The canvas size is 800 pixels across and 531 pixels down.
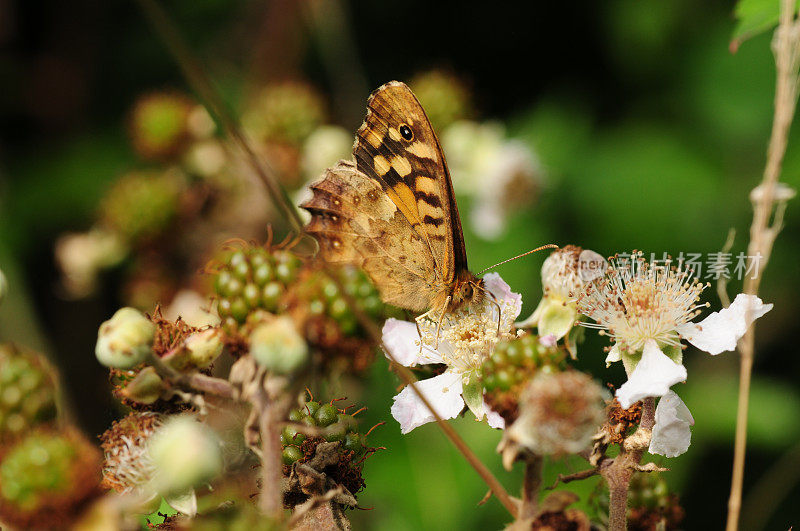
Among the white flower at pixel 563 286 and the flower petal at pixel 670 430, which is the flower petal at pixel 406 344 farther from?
the flower petal at pixel 670 430

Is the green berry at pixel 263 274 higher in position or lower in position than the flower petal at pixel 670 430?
higher

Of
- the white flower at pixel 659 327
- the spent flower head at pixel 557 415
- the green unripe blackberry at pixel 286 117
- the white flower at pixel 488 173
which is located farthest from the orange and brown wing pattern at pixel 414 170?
the white flower at pixel 488 173

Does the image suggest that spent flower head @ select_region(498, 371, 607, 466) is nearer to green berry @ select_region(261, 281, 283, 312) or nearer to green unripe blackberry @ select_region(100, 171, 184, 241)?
green berry @ select_region(261, 281, 283, 312)

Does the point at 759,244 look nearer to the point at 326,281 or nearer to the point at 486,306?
the point at 486,306

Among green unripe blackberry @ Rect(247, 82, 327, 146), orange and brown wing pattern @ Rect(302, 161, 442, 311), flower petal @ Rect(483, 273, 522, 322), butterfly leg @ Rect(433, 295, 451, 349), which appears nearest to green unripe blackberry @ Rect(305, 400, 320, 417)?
butterfly leg @ Rect(433, 295, 451, 349)

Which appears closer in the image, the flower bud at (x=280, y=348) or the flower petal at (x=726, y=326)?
the flower bud at (x=280, y=348)

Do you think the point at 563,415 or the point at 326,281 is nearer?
the point at 563,415

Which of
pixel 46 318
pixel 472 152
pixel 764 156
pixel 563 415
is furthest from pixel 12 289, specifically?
pixel 764 156
